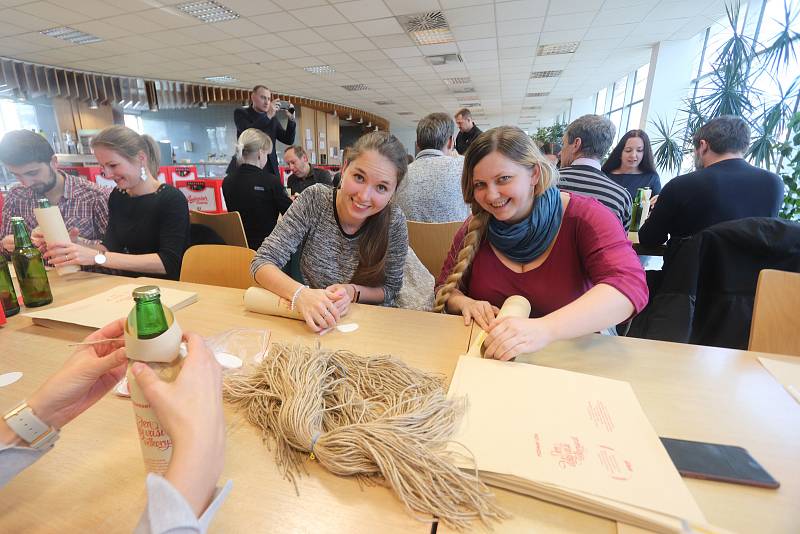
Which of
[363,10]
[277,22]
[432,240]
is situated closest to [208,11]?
[277,22]

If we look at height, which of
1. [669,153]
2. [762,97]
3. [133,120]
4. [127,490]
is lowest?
[127,490]

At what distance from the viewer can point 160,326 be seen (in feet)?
1.48

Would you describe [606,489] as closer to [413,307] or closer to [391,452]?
[391,452]

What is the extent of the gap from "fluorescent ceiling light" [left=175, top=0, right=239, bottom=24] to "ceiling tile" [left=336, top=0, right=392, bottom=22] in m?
1.34

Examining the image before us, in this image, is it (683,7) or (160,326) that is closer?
(160,326)

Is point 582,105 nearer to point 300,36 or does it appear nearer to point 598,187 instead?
point 300,36

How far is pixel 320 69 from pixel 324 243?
A: 21.9ft

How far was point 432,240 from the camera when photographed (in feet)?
7.04

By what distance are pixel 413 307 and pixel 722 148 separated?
204 centimetres

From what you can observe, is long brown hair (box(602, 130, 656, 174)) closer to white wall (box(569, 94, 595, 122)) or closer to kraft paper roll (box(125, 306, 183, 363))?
kraft paper roll (box(125, 306, 183, 363))

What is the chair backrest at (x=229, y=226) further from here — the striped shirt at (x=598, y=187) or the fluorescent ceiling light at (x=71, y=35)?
the fluorescent ceiling light at (x=71, y=35)

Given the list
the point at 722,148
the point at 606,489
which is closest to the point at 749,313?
the point at 722,148

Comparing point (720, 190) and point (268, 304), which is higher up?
point (720, 190)

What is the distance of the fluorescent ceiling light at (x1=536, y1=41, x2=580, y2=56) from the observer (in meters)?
5.68
